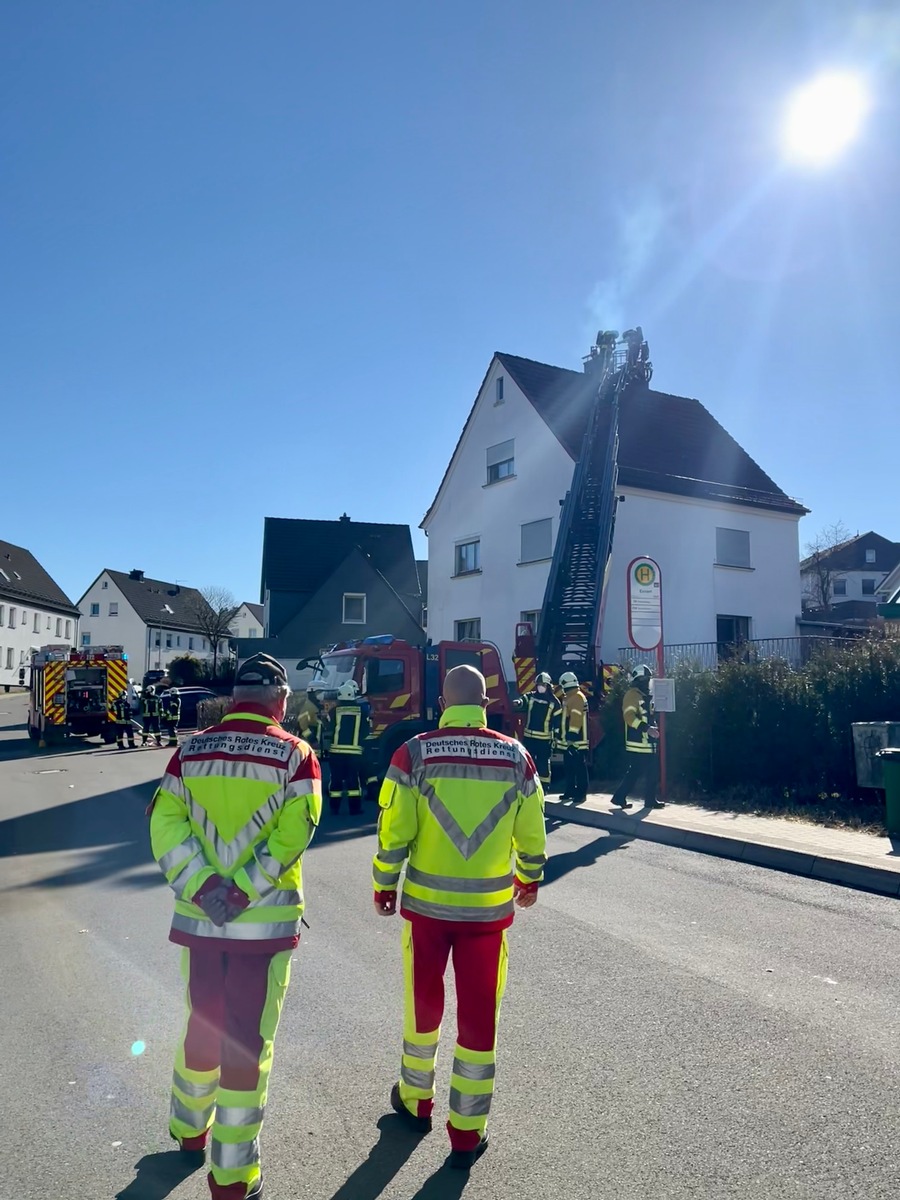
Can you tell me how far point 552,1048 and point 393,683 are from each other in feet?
31.6

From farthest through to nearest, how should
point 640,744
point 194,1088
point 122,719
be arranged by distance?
point 122,719 < point 640,744 < point 194,1088

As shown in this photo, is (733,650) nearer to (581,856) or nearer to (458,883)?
(581,856)

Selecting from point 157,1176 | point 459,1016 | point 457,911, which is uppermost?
point 457,911

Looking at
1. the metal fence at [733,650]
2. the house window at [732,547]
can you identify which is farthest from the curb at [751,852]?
the house window at [732,547]

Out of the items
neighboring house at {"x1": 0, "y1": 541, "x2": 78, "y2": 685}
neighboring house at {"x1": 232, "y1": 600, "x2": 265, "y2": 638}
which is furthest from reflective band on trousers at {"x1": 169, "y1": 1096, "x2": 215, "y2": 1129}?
neighboring house at {"x1": 232, "y1": 600, "x2": 265, "y2": 638}

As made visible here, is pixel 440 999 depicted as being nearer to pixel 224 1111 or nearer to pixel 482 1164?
pixel 482 1164

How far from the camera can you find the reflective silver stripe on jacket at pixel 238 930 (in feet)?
11.0

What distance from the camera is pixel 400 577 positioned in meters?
49.4

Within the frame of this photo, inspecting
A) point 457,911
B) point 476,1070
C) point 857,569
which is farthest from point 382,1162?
point 857,569

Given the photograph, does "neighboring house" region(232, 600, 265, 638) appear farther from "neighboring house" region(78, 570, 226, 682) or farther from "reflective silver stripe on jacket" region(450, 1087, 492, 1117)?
"reflective silver stripe on jacket" region(450, 1087, 492, 1117)

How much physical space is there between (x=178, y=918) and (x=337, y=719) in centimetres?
866

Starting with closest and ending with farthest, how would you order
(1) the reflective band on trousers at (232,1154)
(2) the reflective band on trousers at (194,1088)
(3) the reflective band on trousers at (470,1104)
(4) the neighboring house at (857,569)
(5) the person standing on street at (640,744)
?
(1) the reflective band on trousers at (232,1154) < (2) the reflective band on trousers at (194,1088) < (3) the reflective band on trousers at (470,1104) < (5) the person standing on street at (640,744) < (4) the neighboring house at (857,569)

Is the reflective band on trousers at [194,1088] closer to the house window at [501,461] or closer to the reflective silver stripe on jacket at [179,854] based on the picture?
the reflective silver stripe on jacket at [179,854]

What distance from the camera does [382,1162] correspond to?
11.9ft
